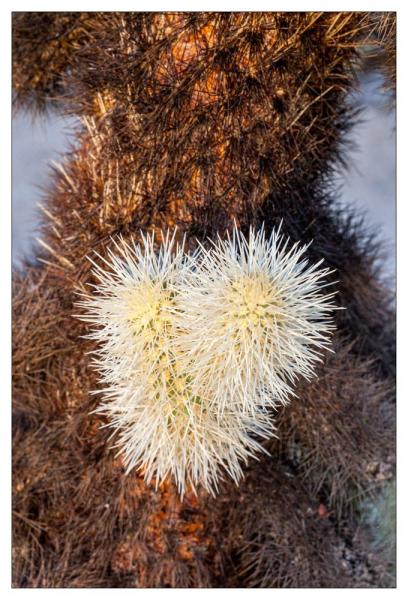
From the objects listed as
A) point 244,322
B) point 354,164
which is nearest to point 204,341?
point 244,322

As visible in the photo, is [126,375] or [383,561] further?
[383,561]

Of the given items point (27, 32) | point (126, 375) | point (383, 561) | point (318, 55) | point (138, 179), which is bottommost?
point (383, 561)

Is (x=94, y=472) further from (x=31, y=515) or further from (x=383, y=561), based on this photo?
(x=383, y=561)

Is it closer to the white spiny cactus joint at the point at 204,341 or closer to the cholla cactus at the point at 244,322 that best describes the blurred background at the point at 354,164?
the white spiny cactus joint at the point at 204,341

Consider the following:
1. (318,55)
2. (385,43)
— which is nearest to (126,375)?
(318,55)

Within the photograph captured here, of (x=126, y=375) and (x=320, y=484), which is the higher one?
(x=126, y=375)

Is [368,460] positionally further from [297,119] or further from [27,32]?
[27,32]

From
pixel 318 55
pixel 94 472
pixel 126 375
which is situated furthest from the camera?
pixel 94 472

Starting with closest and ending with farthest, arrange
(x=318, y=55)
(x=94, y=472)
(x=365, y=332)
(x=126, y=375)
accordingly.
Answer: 1. (x=126, y=375)
2. (x=318, y=55)
3. (x=94, y=472)
4. (x=365, y=332)
